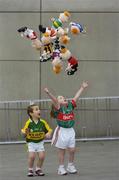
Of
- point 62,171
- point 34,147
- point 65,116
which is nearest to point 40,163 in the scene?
point 34,147

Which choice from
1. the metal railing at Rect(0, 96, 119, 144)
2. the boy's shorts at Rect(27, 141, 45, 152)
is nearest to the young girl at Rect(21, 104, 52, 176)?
the boy's shorts at Rect(27, 141, 45, 152)

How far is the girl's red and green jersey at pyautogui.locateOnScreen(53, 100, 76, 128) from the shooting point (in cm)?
1019

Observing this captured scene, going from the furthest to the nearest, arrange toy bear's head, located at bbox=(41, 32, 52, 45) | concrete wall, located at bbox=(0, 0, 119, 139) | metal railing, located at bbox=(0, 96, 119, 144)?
metal railing, located at bbox=(0, 96, 119, 144)
concrete wall, located at bbox=(0, 0, 119, 139)
toy bear's head, located at bbox=(41, 32, 52, 45)

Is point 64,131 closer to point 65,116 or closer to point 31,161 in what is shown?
point 65,116

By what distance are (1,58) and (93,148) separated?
3302 mm

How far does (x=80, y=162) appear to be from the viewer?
11.5 metres

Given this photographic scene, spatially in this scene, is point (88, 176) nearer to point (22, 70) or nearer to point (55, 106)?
point (55, 106)

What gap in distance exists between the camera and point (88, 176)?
9.95m

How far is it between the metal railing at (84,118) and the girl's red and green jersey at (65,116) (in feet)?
14.8

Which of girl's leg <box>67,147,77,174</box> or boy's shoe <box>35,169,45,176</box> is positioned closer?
boy's shoe <box>35,169,45,176</box>

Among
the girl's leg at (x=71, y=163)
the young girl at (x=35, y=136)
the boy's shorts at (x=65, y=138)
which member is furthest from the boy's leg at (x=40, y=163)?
the girl's leg at (x=71, y=163)

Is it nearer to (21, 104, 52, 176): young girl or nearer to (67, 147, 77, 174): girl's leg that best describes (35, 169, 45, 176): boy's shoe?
(21, 104, 52, 176): young girl

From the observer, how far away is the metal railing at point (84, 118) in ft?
48.8

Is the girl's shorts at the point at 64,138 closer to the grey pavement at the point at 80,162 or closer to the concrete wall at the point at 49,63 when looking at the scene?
the grey pavement at the point at 80,162
